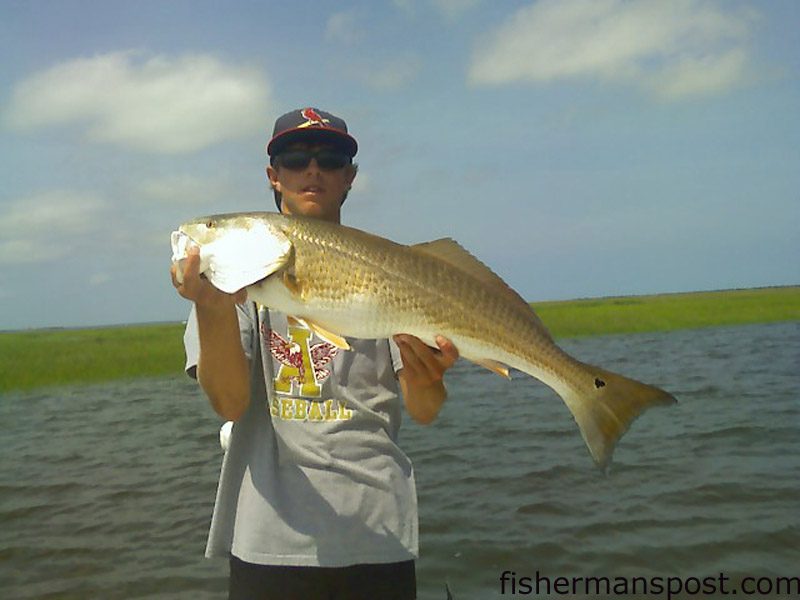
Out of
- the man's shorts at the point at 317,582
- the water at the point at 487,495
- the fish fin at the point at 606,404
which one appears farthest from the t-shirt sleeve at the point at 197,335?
the water at the point at 487,495

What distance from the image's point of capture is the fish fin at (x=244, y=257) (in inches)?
110

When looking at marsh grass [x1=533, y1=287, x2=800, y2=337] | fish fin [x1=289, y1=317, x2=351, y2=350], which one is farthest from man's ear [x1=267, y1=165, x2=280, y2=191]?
marsh grass [x1=533, y1=287, x2=800, y2=337]

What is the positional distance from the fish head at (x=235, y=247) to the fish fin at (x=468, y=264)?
641 mm

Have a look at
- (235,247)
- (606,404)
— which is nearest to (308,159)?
(235,247)

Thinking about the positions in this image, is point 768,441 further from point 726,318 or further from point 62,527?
point 726,318

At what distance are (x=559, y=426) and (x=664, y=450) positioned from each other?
8.49 ft

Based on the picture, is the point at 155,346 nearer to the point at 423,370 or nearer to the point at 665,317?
the point at 665,317

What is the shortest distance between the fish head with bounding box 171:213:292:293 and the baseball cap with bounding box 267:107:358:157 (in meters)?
0.59

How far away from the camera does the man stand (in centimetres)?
290

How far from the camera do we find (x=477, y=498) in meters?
9.56

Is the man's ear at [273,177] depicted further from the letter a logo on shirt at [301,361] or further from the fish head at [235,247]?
the letter a logo on shirt at [301,361]

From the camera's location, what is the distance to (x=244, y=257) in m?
2.83

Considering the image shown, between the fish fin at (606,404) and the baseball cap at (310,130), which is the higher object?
the baseball cap at (310,130)

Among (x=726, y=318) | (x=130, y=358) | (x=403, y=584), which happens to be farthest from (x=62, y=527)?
(x=726, y=318)
